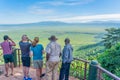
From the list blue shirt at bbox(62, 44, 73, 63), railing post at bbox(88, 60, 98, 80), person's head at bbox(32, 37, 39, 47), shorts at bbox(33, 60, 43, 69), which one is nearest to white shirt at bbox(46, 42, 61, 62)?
blue shirt at bbox(62, 44, 73, 63)

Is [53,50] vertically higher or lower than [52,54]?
higher

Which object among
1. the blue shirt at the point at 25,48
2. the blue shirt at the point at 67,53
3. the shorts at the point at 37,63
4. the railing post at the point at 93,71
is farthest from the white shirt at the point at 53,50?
the railing post at the point at 93,71

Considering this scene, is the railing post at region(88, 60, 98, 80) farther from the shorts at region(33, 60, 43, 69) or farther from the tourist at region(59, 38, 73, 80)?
the shorts at region(33, 60, 43, 69)

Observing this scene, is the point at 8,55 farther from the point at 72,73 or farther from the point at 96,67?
the point at 96,67

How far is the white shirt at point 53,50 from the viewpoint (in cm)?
831

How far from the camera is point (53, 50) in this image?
8352 mm

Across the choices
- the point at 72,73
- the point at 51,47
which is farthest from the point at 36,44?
the point at 72,73

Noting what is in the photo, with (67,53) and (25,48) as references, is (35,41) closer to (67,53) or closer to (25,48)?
(25,48)

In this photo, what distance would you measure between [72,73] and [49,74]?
2426mm

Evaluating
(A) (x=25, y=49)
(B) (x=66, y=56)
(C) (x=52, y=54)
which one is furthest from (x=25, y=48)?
(B) (x=66, y=56)

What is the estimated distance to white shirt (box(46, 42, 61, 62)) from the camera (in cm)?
831

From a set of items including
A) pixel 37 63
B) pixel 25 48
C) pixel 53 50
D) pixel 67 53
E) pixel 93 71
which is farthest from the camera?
pixel 25 48

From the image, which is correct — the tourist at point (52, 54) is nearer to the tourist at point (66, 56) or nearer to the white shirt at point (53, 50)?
the white shirt at point (53, 50)

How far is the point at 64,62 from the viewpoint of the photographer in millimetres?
8586
